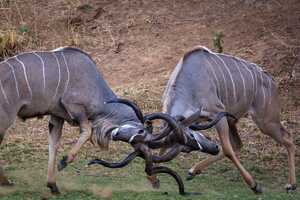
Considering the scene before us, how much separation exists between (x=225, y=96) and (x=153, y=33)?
481cm

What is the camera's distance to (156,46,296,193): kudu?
7719 millimetres

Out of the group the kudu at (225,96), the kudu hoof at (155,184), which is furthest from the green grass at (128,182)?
the kudu at (225,96)

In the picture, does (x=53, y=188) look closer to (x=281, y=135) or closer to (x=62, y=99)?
(x=62, y=99)

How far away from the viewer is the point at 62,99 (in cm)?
731

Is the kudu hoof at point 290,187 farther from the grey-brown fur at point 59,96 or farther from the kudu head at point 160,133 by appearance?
the grey-brown fur at point 59,96

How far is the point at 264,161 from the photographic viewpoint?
8859 millimetres

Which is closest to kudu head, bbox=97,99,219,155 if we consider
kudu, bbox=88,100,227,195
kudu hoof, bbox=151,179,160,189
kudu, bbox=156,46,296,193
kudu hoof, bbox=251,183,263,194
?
kudu, bbox=88,100,227,195

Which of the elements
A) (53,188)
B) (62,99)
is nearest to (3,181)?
(53,188)

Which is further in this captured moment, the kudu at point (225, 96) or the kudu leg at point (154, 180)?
the kudu at point (225, 96)

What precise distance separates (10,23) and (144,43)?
2.28 m

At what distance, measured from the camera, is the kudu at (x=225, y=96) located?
7.72 metres

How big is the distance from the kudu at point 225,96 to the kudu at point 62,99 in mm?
546

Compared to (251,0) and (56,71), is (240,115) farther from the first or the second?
(251,0)

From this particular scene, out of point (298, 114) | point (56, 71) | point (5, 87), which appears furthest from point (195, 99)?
point (298, 114)
